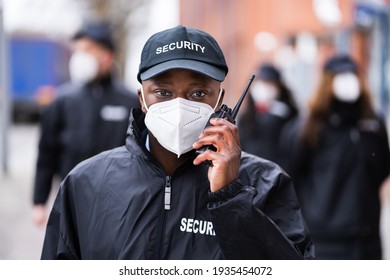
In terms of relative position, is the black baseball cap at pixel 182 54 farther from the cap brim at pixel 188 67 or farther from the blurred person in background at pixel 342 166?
the blurred person in background at pixel 342 166

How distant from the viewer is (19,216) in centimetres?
1068

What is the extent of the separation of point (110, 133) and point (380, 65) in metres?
6.57

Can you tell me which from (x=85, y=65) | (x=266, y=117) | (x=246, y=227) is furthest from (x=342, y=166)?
(x=246, y=227)

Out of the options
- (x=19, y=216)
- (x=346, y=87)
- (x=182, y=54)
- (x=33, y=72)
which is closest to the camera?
(x=182, y=54)

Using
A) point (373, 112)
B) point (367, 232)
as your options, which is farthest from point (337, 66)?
point (367, 232)

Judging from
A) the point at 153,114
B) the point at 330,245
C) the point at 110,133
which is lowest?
the point at 330,245

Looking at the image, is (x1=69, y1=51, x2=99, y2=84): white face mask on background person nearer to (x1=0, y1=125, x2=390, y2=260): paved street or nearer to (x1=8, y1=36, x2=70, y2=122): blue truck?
(x1=0, y1=125, x2=390, y2=260): paved street

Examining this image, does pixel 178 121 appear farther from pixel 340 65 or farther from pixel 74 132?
pixel 340 65

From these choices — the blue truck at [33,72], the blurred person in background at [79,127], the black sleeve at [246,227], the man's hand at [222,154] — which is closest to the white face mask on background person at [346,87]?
the blurred person in background at [79,127]

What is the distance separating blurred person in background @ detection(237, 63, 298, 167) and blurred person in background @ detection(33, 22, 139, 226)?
1884mm

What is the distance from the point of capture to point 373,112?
559 centimetres

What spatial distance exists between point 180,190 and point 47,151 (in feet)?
11.1

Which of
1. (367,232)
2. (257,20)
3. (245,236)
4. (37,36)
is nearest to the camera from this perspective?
(245,236)

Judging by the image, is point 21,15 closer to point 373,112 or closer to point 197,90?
point 373,112
